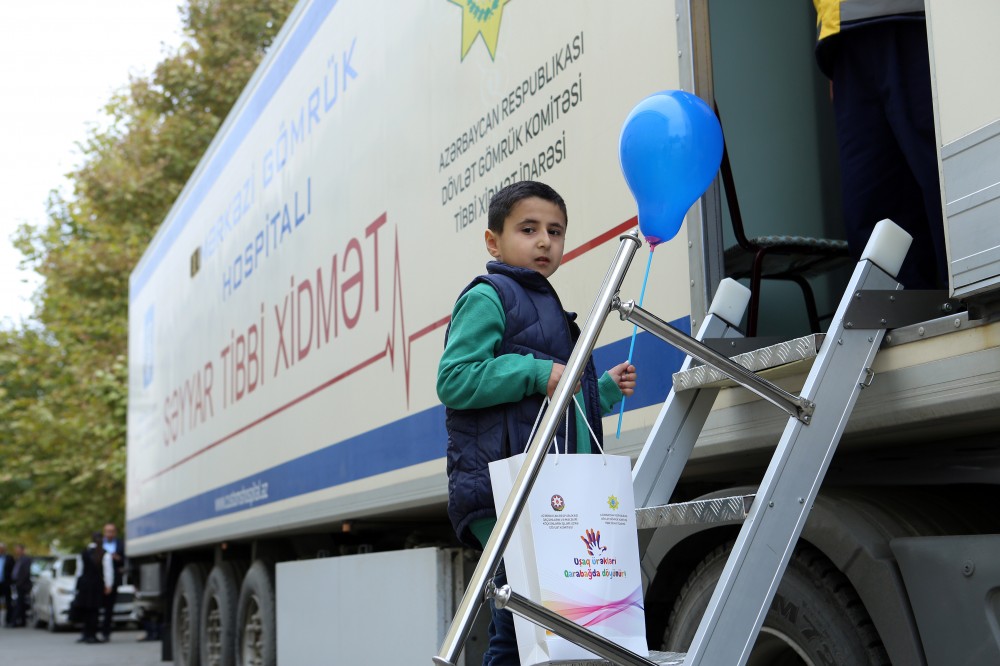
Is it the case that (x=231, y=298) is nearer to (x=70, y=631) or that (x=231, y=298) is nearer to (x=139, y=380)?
(x=139, y=380)

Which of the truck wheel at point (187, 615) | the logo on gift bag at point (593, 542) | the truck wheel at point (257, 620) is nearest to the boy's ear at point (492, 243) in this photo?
the logo on gift bag at point (593, 542)

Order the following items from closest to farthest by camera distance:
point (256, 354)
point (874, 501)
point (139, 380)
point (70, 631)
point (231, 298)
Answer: point (874, 501) → point (256, 354) → point (231, 298) → point (139, 380) → point (70, 631)

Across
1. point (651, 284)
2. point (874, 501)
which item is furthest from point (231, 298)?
point (874, 501)

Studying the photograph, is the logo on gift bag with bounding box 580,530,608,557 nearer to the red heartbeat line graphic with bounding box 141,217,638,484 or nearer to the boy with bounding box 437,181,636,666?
the boy with bounding box 437,181,636,666

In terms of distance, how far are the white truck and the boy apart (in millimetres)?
330

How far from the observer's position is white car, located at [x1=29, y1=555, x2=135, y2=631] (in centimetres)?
2147

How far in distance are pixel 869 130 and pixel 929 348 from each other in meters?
1.05

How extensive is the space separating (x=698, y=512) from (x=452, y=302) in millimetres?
1969

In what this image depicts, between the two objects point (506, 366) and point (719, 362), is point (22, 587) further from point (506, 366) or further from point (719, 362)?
point (719, 362)

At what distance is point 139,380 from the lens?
1109 centimetres

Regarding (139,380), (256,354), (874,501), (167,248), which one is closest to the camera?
(874,501)

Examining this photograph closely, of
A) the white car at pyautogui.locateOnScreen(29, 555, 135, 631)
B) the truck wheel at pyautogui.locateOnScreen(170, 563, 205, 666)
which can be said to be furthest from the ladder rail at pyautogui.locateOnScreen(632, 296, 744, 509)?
the white car at pyautogui.locateOnScreen(29, 555, 135, 631)

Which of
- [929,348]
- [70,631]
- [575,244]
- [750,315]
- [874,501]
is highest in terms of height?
[575,244]

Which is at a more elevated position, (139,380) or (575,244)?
(139,380)
